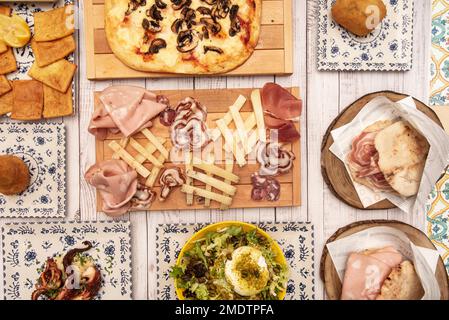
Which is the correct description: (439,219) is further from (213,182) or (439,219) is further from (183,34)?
(183,34)

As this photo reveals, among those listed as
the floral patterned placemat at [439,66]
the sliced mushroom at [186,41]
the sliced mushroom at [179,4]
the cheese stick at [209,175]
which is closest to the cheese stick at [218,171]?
the cheese stick at [209,175]

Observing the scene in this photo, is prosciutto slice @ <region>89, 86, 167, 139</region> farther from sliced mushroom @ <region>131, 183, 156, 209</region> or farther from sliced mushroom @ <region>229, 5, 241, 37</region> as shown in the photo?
sliced mushroom @ <region>229, 5, 241, 37</region>

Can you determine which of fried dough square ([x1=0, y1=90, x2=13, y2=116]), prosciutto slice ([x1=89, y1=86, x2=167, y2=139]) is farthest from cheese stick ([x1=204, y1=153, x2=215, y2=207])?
fried dough square ([x1=0, y1=90, x2=13, y2=116])

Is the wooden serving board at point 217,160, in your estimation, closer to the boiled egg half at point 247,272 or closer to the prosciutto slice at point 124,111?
the prosciutto slice at point 124,111
